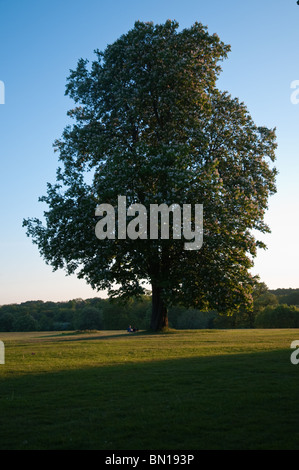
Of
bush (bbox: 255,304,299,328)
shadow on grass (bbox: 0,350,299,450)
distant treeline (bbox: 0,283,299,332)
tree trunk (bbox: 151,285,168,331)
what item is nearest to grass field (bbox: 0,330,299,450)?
shadow on grass (bbox: 0,350,299,450)

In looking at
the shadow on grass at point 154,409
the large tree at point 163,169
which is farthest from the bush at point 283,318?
the shadow on grass at point 154,409

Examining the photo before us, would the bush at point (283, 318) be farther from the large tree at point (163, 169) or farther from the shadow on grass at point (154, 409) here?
the shadow on grass at point (154, 409)

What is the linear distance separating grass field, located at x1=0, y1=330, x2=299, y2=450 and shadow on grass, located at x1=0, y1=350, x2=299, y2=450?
0.06 ft

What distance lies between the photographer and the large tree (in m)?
31.8

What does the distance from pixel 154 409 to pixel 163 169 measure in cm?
2252

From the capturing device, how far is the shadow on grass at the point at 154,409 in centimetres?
755

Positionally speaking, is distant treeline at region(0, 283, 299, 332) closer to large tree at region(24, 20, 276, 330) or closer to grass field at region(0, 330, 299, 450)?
large tree at region(24, 20, 276, 330)

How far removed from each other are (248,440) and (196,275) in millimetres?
26007

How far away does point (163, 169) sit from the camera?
3038cm

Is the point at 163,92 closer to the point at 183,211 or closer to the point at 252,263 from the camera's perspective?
the point at 183,211

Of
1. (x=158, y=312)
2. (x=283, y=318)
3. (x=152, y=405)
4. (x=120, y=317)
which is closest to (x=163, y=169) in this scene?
(x=158, y=312)

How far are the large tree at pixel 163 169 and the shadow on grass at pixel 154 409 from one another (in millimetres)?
17946

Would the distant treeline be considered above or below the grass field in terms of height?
below

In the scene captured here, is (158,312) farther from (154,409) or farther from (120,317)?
(120,317)
